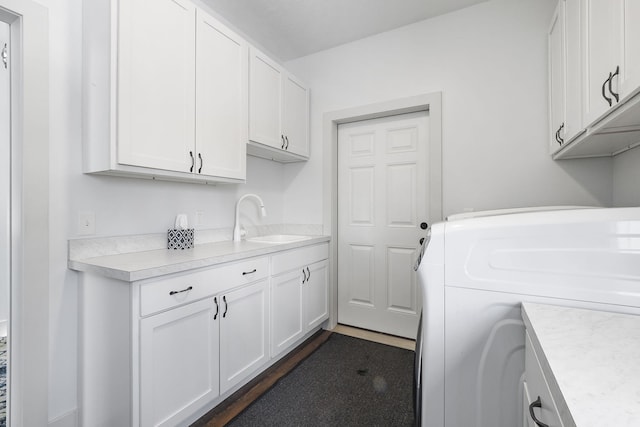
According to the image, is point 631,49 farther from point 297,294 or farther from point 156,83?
point 297,294

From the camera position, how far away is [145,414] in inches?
49.0

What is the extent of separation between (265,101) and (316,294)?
1.67 m

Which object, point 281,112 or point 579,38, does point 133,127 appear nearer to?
point 281,112

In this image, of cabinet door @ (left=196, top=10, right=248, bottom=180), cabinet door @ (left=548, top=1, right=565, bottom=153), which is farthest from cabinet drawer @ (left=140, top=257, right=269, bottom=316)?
cabinet door @ (left=548, top=1, right=565, bottom=153)

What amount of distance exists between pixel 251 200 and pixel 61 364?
63.7 inches

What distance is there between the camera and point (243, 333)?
68.2 inches

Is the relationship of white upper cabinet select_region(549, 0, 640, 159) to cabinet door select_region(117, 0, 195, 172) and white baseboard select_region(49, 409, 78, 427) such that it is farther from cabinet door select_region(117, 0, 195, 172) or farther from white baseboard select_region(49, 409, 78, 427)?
white baseboard select_region(49, 409, 78, 427)

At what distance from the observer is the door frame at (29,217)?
1.31 metres

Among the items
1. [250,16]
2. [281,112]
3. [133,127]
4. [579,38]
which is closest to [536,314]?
[579,38]

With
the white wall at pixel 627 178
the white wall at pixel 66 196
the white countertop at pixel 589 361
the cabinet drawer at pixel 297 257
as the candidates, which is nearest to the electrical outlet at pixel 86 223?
the white wall at pixel 66 196

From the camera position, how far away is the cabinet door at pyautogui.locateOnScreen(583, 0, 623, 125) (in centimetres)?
101

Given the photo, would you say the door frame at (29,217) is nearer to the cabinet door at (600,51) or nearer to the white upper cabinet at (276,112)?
the white upper cabinet at (276,112)

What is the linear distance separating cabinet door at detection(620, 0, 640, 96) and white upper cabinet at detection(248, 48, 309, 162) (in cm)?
194

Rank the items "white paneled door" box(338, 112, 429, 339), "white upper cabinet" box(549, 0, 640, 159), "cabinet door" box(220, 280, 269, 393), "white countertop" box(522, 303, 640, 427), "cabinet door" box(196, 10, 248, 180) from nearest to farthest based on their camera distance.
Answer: "white countertop" box(522, 303, 640, 427), "white upper cabinet" box(549, 0, 640, 159), "cabinet door" box(220, 280, 269, 393), "cabinet door" box(196, 10, 248, 180), "white paneled door" box(338, 112, 429, 339)
